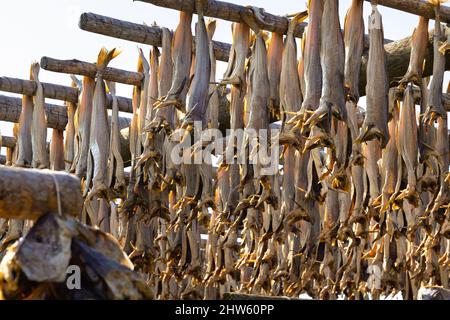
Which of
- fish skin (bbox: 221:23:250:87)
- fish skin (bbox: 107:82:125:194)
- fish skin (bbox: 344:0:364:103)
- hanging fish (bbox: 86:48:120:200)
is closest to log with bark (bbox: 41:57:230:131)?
hanging fish (bbox: 86:48:120:200)

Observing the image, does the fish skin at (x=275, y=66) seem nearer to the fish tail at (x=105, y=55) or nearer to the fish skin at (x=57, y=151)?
the fish tail at (x=105, y=55)

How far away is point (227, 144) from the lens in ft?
24.8

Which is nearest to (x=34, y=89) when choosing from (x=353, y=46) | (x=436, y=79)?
(x=353, y=46)

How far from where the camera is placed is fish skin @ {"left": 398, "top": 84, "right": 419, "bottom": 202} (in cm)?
739

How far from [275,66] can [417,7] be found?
3.59 feet

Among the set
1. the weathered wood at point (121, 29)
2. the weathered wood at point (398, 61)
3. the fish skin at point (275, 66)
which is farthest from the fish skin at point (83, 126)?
the weathered wood at point (398, 61)

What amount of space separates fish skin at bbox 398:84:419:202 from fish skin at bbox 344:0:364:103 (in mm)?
755

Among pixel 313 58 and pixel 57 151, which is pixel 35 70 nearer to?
pixel 57 151

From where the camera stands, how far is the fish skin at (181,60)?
725cm

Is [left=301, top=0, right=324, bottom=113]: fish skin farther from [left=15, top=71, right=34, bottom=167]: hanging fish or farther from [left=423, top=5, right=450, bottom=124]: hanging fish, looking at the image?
[left=15, top=71, right=34, bottom=167]: hanging fish

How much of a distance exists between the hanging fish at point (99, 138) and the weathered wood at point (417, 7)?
242cm

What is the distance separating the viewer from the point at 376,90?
6617 millimetres

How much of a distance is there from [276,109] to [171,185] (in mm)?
1014
